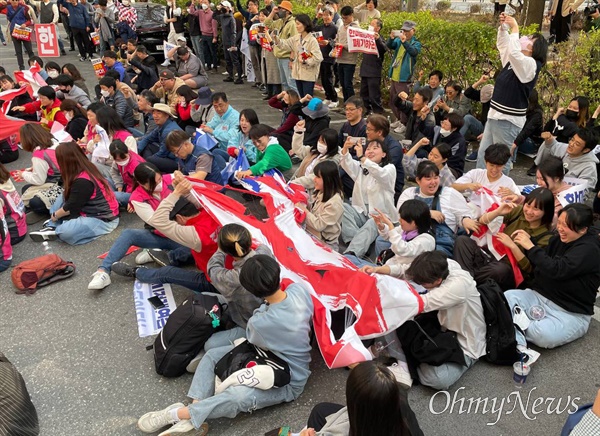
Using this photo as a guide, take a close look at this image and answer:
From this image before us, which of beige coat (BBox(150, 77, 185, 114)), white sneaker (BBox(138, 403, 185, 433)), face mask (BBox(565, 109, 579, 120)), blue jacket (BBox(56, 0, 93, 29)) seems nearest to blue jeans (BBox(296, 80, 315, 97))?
beige coat (BBox(150, 77, 185, 114))

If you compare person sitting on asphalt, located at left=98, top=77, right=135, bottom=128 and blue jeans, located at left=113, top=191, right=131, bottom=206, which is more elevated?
person sitting on asphalt, located at left=98, top=77, right=135, bottom=128

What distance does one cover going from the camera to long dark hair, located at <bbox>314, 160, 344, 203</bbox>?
188 inches

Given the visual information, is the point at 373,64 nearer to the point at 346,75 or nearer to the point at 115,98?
the point at 346,75

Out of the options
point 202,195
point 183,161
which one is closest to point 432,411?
point 202,195

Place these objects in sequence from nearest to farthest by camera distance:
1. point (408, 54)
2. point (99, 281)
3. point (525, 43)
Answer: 1. point (99, 281)
2. point (525, 43)
3. point (408, 54)

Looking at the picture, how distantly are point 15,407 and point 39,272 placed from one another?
2036 millimetres

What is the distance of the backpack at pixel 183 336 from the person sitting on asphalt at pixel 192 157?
7.62 ft

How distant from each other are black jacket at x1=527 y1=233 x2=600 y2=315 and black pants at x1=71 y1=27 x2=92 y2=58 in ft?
50.6

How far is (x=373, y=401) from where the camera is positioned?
2.10 metres

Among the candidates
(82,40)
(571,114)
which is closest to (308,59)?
(571,114)

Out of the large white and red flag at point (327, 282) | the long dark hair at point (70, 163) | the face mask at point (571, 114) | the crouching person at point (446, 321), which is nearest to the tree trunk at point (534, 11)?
the face mask at point (571, 114)

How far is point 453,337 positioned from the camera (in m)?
3.49

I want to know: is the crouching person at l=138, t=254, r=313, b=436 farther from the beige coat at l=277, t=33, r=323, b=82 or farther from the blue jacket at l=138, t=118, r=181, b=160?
the beige coat at l=277, t=33, r=323, b=82

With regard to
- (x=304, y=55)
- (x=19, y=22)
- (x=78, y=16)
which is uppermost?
(x=78, y=16)
